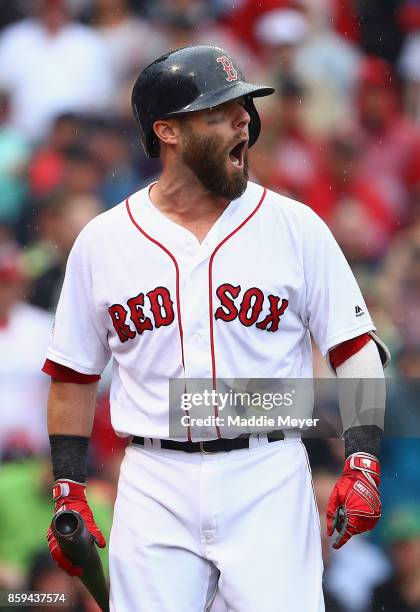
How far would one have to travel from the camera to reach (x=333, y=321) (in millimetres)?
2875

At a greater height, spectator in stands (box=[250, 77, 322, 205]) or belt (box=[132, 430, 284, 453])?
spectator in stands (box=[250, 77, 322, 205])

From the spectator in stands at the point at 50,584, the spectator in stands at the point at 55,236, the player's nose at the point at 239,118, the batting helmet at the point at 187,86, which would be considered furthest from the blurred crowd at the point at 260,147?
the player's nose at the point at 239,118

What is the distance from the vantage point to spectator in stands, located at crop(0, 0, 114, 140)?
4992 millimetres

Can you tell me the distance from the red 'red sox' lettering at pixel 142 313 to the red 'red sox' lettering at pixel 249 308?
127 mm

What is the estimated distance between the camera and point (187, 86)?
9.52 feet

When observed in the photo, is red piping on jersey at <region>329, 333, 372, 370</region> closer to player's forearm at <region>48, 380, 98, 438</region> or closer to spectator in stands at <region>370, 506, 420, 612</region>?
player's forearm at <region>48, 380, 98, 438</region>

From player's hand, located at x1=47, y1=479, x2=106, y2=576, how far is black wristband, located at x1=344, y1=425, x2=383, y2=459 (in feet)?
2.25

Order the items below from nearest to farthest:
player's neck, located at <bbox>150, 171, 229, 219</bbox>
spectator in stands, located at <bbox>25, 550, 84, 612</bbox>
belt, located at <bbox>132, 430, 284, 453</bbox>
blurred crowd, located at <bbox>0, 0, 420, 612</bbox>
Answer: belt, located at <bbox>132, 430, 284, 453</bbox>
player's neck, located at <bbox>150, 171, 229, 219</bbox>
spectator in stands, located at <bbox>25, 550, 84, 612</bbox>
blurred crowd, located at <bbox>0, 0, 420, 612</bbox>

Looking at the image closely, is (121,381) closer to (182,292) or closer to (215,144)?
(182,292)

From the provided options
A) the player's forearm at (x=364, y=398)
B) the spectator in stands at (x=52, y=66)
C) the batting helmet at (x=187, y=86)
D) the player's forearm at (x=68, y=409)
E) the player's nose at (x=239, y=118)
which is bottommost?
the player's forearm at (x=68, y=409)

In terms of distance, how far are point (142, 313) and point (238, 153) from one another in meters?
0.48

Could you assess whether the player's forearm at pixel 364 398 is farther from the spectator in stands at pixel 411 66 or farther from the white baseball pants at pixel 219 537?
the spectator in stands at pixel 411 66

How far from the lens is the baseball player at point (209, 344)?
277cm

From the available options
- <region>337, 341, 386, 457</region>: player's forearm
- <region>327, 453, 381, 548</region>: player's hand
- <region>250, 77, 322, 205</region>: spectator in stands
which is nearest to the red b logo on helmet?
<region>337, 341, 386, 457</region>: player's forearm
